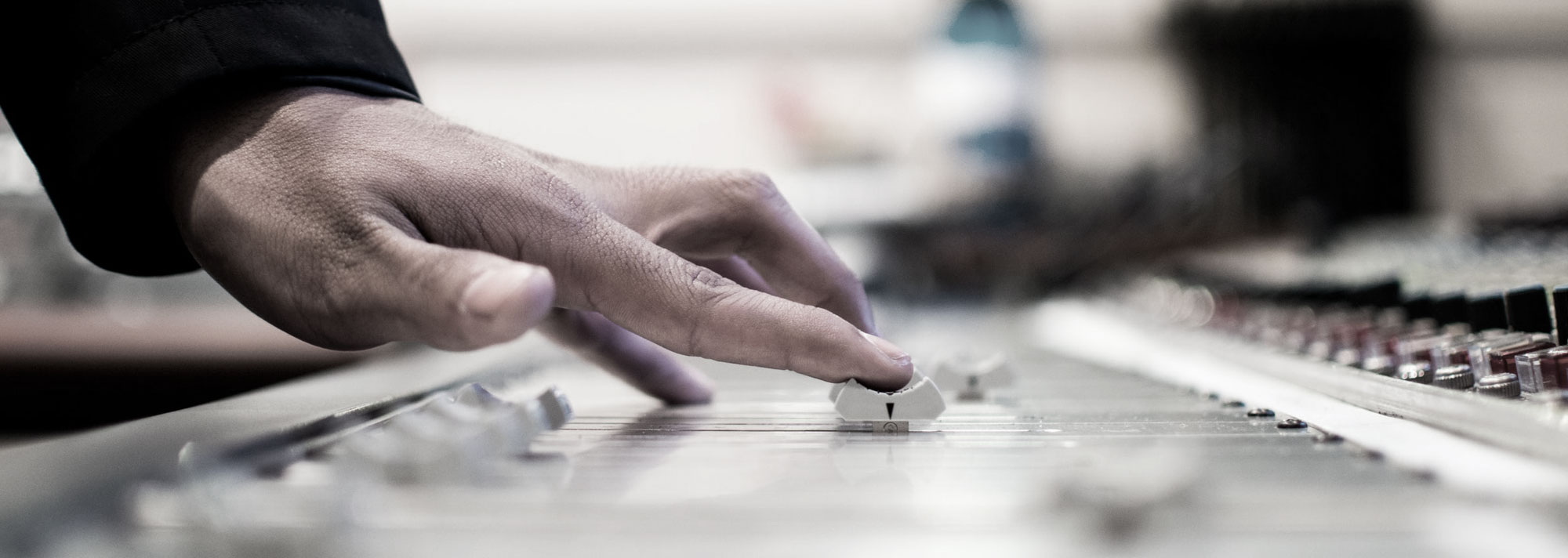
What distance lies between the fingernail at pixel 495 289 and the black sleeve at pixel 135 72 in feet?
0.90

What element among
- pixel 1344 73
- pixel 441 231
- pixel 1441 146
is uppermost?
pixel 1344 73

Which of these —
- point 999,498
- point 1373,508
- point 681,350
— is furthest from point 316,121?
point 1373,508

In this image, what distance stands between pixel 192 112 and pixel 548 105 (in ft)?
19.1

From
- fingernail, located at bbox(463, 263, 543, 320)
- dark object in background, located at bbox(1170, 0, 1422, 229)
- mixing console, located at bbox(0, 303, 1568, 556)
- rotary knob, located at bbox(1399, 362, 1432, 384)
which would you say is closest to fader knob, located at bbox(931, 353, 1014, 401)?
mixing console, located at bbox(0, 303, 1568, 556)

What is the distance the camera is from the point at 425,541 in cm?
34

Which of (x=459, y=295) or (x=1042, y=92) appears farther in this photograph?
(x=1042, y=92)

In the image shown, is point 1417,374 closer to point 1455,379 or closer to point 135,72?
point 1455,379

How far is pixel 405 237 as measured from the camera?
0.59 meters

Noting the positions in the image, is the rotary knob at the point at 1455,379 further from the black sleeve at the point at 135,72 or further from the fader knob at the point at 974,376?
the black sleeve at the point at 135,72

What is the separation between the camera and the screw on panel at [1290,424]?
0.56 meters

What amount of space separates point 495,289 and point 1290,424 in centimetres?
40

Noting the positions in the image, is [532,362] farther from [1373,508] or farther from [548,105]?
[548,105]

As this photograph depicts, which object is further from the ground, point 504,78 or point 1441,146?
point 504,78

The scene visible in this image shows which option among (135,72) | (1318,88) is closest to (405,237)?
(135,72)
